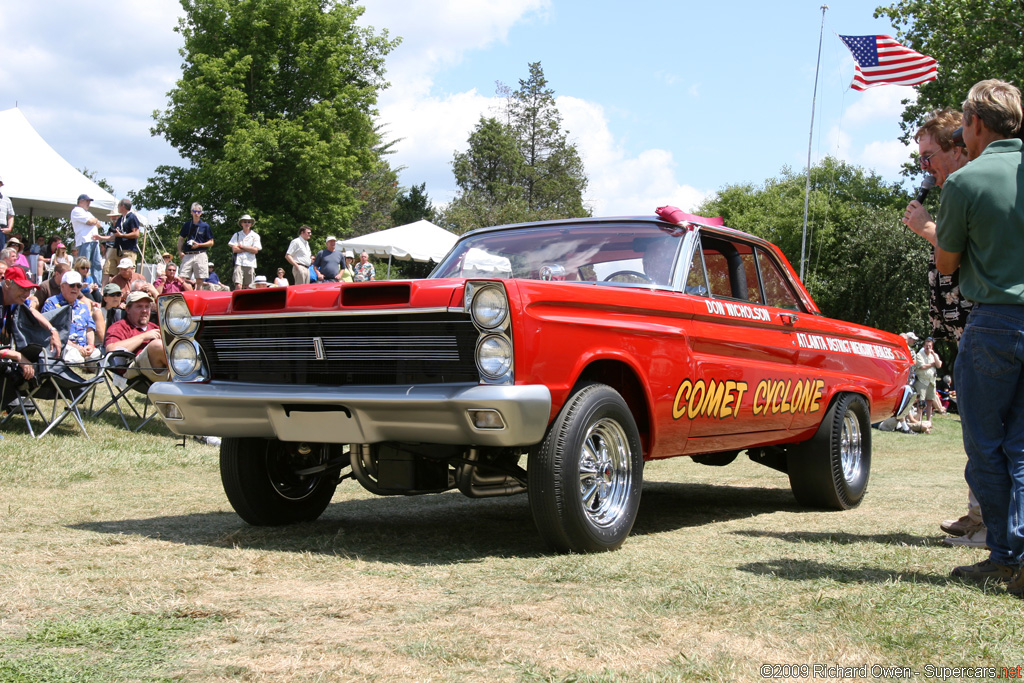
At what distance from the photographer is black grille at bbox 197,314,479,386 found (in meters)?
4.33

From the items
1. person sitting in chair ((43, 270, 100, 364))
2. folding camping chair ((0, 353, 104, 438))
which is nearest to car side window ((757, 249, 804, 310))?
folding camping chair ((0, 353, 104, 438))

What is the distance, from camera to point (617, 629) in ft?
10.5

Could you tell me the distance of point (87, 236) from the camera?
54.4 ft

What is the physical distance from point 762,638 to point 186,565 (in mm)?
2490

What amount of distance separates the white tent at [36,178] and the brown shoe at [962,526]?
58.1 feet

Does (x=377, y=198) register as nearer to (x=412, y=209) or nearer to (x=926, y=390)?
(x=412, y=209)

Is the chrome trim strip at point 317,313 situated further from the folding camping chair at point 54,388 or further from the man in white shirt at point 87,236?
the man in white shirt at point 87,236

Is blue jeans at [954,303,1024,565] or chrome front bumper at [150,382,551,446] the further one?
chrome front bumper at [150,382,551,446]

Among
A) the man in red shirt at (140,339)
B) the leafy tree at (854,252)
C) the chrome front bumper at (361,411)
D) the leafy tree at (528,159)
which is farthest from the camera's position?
the leafy tree at (528,159)

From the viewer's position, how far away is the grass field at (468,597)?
284 cm

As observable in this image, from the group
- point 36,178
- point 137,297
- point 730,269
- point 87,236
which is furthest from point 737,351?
point 36,178

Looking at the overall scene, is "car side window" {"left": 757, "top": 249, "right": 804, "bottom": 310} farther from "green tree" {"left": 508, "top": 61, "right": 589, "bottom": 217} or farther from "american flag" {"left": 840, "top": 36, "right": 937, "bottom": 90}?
"green tree" {"left": 508, "top": 61, "right": 589, "bottom": 217}

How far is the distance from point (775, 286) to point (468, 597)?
380 cm

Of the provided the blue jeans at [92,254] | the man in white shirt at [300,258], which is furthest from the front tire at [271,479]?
the man in white shirt at [300,258]
